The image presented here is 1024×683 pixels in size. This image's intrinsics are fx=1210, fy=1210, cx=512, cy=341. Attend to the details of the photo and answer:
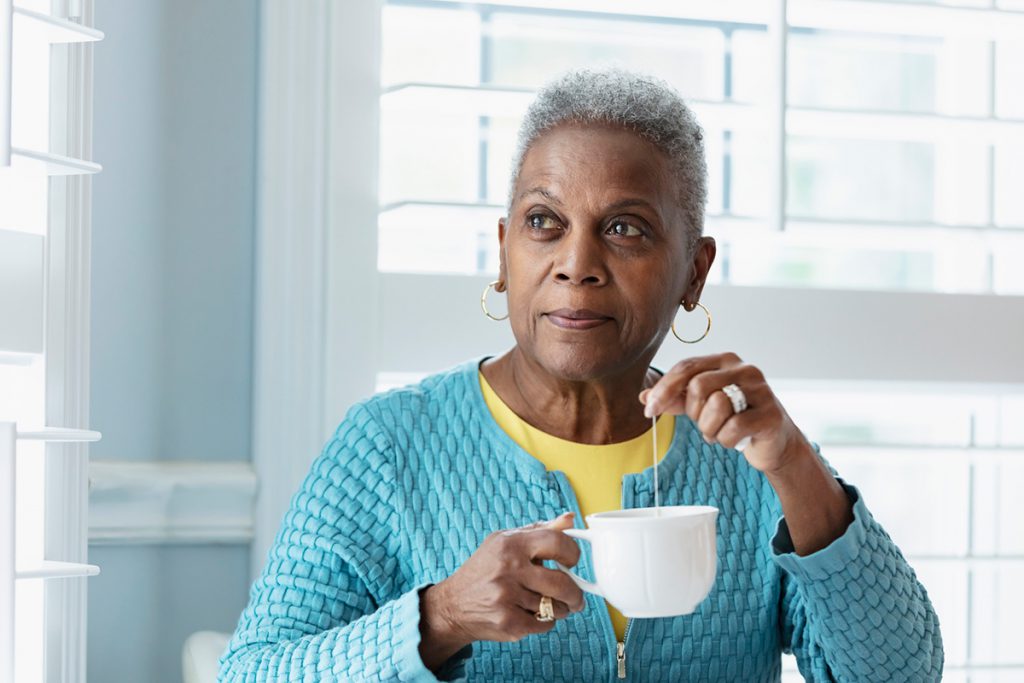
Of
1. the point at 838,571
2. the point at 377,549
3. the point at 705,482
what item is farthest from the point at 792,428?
the point at 377,549

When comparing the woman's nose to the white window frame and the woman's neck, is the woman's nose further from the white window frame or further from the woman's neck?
the white window frame

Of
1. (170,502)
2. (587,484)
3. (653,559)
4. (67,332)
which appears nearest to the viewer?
(653,559)

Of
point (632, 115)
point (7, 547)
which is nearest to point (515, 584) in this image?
point (7, 547)

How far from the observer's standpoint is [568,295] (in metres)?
1.36

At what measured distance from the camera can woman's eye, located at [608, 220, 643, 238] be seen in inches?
55.1

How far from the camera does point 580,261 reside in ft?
4.46

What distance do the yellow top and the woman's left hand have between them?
11.1 inches

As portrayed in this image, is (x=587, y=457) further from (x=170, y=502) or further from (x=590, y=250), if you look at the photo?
(x=170, y=502)

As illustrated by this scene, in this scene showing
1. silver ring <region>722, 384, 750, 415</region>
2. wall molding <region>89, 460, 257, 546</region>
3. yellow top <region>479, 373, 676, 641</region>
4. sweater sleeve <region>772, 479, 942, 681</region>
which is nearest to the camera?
silver ring <region>722, 384, 750, 415</region>

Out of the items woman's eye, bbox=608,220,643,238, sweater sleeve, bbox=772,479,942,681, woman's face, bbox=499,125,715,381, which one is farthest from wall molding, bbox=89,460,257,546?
sweater sleeve, bbox=772,479,942,681

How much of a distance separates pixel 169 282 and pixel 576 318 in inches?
25.4

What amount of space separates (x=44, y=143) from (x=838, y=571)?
3.28 ft

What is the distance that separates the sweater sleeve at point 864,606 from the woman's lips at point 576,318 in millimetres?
303

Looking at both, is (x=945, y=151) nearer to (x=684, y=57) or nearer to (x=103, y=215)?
(x=684, y=57)
